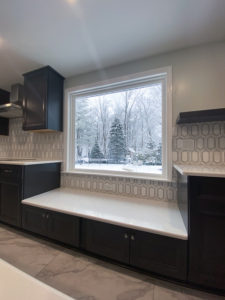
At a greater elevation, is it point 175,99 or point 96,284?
point 175,99

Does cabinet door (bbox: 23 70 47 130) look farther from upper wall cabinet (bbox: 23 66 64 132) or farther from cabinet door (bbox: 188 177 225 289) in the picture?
cabinet door (bbox: 188 177 225 289)

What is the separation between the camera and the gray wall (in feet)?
5.32

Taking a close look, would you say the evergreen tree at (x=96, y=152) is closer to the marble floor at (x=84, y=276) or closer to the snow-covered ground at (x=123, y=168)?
the snow-covered ground at (x=123, y=168)

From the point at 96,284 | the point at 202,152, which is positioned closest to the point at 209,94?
the point at 202,152

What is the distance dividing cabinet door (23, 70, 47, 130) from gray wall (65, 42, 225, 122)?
1.62 meters

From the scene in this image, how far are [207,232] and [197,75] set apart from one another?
164cm

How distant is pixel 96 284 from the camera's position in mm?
1227

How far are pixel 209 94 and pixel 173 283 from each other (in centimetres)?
191

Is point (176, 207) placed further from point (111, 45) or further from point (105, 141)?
point (111, 45)

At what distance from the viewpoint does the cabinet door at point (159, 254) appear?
116 centimetres

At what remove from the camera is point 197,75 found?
1692mm

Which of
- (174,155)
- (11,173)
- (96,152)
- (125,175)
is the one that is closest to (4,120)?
(11,173)

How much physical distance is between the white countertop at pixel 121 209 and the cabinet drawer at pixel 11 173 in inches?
13.9

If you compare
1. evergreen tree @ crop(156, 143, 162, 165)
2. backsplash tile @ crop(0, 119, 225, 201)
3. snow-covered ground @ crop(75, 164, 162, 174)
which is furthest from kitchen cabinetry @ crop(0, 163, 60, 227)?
evergreen tree @ crop(156, 143, 162, 165)
